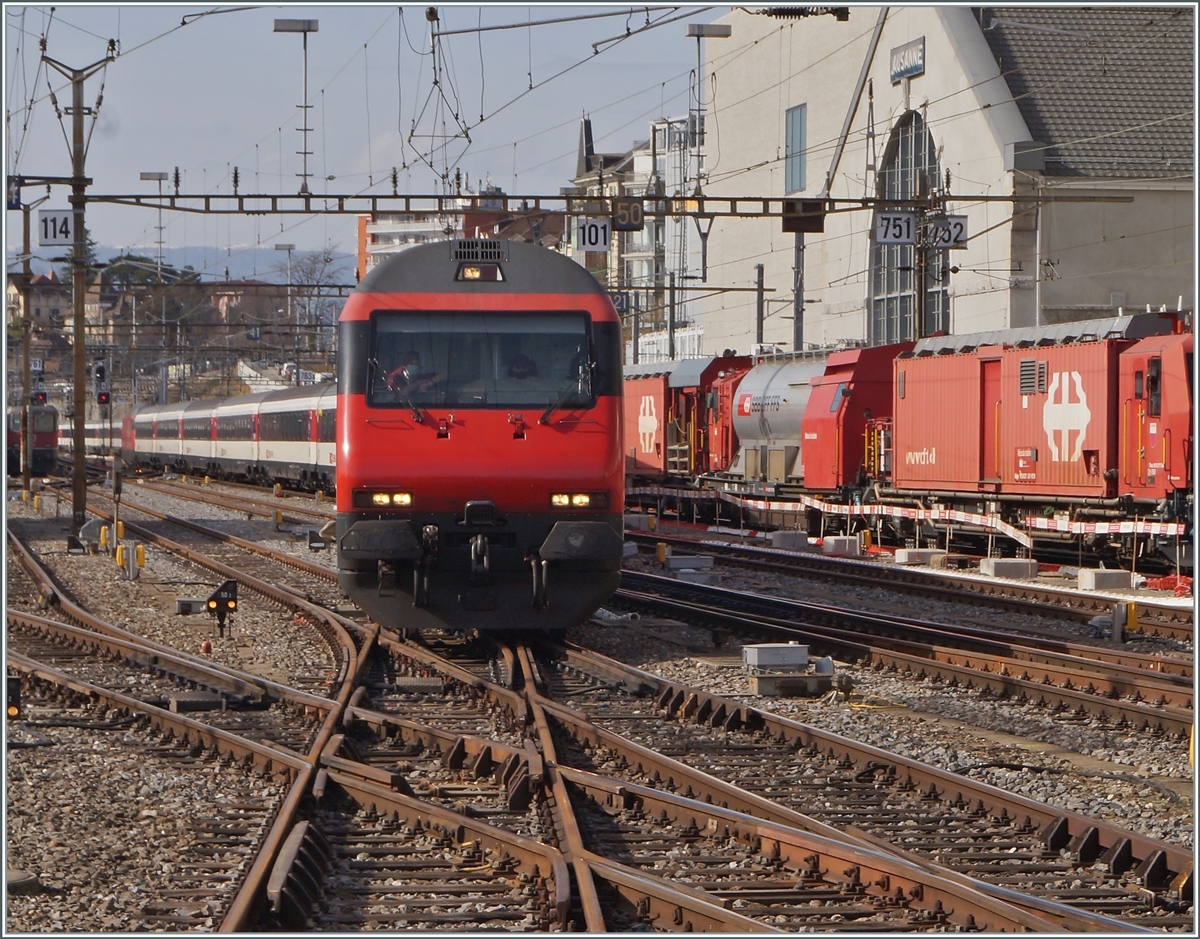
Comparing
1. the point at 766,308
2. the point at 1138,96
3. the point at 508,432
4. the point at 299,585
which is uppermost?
the point at 1138,96

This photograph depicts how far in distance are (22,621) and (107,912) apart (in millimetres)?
11193

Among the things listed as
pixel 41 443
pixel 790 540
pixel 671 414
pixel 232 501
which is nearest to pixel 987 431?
pixel 790 540

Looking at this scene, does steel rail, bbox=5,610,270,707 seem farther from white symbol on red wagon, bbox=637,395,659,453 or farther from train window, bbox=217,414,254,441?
train window, bbox=217,414,254,441

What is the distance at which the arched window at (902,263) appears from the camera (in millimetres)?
49156

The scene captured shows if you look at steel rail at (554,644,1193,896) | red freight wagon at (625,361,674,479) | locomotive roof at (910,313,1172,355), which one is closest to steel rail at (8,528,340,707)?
steel rail at (554,644,1193,896)

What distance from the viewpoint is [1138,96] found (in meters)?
48.5

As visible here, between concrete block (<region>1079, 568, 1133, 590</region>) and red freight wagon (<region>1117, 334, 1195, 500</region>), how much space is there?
1.12 metres

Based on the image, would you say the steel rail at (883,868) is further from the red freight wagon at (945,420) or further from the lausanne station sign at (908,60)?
the lausanne station sign at (908,60)

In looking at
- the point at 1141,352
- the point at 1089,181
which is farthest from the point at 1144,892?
the point at 1089,181

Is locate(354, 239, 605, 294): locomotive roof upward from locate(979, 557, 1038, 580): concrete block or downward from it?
upward

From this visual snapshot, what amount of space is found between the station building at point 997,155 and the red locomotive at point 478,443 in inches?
1026

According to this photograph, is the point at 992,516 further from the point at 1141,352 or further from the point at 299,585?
the point at 299,585

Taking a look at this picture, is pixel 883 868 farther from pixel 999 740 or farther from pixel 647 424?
pixel 647 424

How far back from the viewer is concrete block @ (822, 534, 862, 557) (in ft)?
90.9
